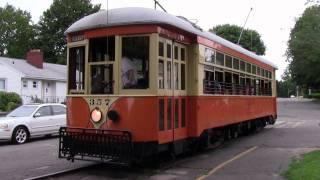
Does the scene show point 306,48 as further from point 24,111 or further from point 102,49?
point 102,49

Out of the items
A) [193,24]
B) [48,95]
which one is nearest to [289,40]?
[48,95]

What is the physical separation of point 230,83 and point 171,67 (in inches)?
182

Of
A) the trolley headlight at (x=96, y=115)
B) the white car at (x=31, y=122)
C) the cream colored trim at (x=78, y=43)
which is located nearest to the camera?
the trolley headlight at (x=96, y=115)

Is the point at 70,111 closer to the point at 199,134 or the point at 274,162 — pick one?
the point at 199,134

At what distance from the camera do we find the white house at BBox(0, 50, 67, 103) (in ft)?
149

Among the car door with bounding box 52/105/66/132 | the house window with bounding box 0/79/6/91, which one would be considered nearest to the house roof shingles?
the house window with bounding box 0/79/6/91

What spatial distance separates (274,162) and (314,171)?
2.37 meters

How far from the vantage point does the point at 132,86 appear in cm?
1129

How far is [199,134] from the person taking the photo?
13148 mm

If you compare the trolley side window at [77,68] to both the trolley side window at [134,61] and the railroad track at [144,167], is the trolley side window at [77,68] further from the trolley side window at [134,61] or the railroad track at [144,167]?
the railroad track at [144,167]

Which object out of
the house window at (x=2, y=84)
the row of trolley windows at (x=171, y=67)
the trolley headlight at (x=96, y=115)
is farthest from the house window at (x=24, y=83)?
the trolley headlight at (x=96, y=115)

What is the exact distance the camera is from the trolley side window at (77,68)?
1205cm

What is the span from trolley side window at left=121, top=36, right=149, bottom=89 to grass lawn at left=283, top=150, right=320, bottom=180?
3535mm

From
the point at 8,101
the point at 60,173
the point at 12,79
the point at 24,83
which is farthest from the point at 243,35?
the point at 60,173
